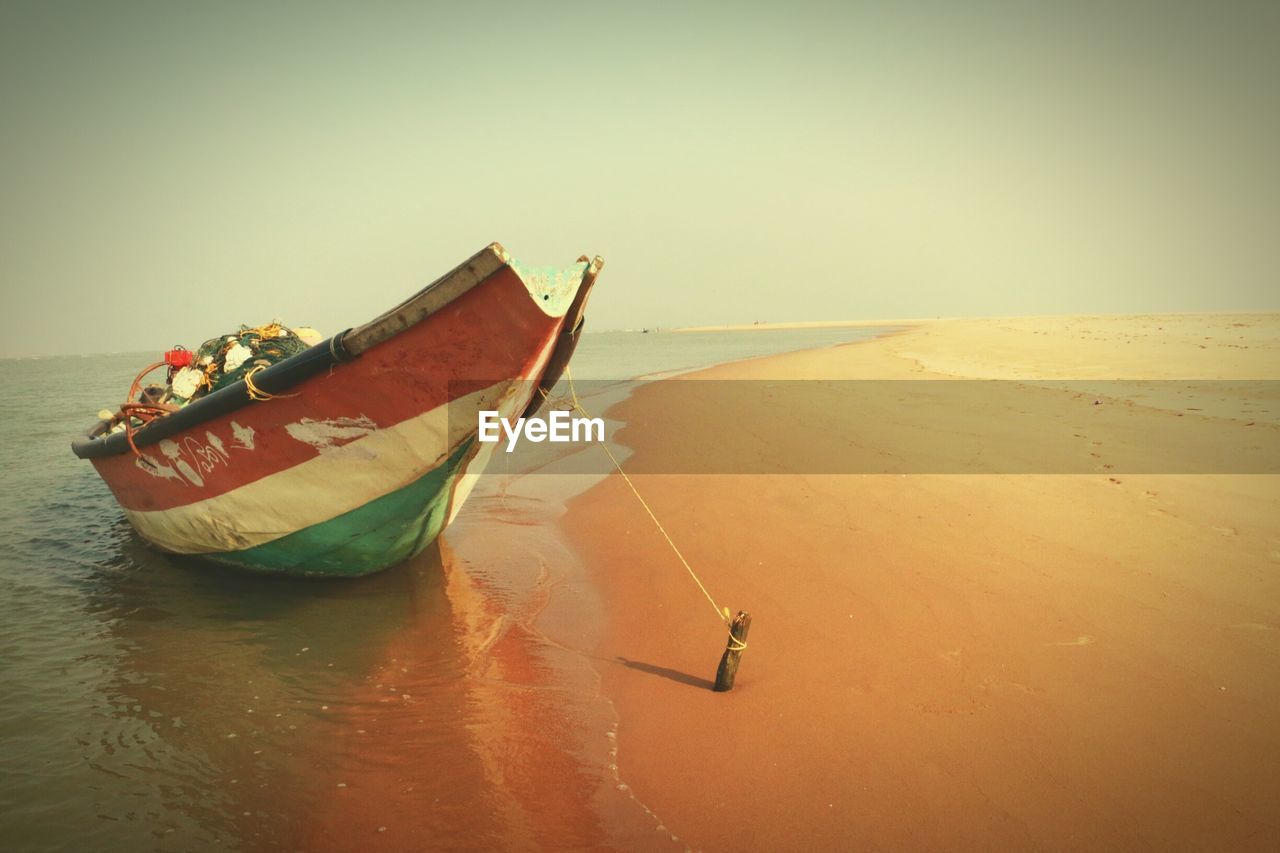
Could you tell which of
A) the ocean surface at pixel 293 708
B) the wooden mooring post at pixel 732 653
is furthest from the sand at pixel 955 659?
the ocean surface at pixel 293 708

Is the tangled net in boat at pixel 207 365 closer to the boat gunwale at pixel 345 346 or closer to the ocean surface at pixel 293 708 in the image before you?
the boat gunwale at pixel 345 346

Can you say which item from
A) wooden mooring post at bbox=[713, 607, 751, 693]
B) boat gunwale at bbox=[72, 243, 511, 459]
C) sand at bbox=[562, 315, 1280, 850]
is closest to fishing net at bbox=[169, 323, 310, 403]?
boat gunwale at bbox=[72, 243, 511, 459]

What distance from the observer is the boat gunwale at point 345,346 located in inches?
154

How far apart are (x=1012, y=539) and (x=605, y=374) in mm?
20782

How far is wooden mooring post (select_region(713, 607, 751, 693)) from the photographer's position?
3.57m

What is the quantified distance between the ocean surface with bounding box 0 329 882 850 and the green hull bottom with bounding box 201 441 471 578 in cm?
20

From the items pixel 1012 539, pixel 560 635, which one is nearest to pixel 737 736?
pixel 560 635

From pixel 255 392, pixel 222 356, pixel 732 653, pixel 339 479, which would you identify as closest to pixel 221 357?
pixel 222 356

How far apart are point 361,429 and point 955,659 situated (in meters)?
4.02

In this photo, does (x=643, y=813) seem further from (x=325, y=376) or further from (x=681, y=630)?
(x=325, y=376)

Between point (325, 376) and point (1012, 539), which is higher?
point (325, 376)

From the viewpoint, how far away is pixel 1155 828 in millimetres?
2594

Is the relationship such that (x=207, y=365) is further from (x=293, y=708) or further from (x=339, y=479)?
(x=293, y=708)

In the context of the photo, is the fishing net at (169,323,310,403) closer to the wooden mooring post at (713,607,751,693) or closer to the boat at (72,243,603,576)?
the boat at (72,243,603,576)
